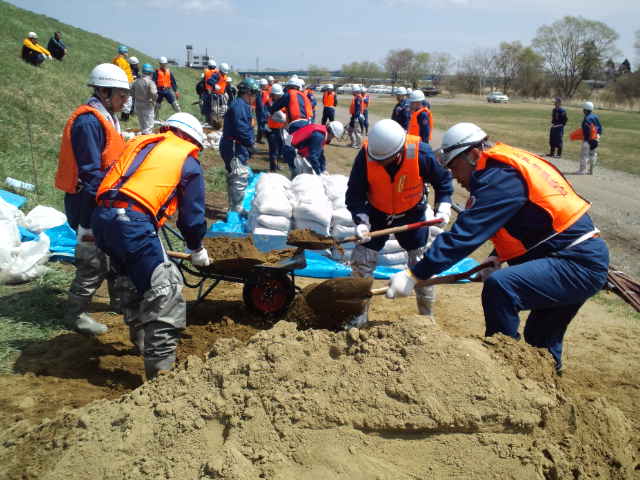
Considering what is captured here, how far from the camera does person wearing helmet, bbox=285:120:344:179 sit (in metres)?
8.50

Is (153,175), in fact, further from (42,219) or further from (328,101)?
(328,101)

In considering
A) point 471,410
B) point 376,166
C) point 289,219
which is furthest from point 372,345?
point 289,219

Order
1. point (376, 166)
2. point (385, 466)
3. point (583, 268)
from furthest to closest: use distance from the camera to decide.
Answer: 1. point (376, 166)
2. point (583, 268)
3. point (385, 466)

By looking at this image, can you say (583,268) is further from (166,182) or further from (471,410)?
(166,182)

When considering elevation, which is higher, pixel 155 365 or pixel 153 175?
pixel 153 175

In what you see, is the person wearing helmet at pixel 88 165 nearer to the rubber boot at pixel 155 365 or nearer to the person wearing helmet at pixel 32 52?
the rubber boot at pixel 155 365

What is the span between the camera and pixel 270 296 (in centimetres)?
455

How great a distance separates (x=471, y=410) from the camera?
2295mm

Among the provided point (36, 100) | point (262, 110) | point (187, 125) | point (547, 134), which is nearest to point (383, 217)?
point (187, 125)

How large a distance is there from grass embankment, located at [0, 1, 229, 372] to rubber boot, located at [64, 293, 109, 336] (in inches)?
7.7

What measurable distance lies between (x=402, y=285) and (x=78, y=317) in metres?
2.60

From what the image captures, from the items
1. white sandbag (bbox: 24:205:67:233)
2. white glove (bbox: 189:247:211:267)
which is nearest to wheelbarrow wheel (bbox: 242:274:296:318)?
white glove (bbox: 189:247:211:267)

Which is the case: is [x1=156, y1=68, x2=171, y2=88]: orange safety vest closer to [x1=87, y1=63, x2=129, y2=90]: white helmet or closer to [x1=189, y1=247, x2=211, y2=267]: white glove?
[x1=87, y1=63, x2=129, y2=90]: white helmet

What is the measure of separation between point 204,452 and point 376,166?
2.52 meters
